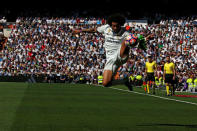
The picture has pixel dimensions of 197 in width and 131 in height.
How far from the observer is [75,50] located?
47969 mm

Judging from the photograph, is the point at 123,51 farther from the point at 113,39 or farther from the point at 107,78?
the point at 107,78

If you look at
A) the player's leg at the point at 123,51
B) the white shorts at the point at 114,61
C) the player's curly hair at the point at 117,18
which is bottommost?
the white shorts at the point at 114,61

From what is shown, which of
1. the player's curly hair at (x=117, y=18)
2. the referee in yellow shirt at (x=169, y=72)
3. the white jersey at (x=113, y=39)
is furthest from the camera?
the referee in yellow shirt at (x=169, y=72)

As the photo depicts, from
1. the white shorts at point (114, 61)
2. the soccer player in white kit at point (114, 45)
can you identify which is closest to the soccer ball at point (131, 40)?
the soccer player in white kit at point (114, 45)

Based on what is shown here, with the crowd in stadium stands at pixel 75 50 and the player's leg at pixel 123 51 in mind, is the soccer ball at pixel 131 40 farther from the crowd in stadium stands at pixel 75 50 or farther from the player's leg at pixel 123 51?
the crowd in stadium stands at pixel 75 50

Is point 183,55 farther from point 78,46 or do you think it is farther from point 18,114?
point 18,114

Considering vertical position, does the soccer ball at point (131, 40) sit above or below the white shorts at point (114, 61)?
above

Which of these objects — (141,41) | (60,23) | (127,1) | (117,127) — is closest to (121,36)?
(141,41)

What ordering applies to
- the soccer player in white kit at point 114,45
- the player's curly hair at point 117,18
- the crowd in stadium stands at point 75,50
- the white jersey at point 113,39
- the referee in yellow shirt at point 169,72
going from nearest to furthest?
the player's curly hair at point 117,18, the soccer player in white kit at point 114,45, the white jersey at point 113,39, the referee in yellow shirt at point 169,72, the crowd in stadium stands at point 75,50

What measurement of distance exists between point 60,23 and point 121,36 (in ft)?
134

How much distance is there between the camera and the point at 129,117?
37.5ft

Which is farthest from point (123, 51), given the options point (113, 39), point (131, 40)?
point (131, 40)

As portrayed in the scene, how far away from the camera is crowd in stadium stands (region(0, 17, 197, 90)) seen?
147 feet

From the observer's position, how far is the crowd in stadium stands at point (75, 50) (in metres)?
44.8
